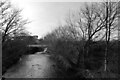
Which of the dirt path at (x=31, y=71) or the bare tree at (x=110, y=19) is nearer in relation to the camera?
the bare tree at (x=110, y=19)

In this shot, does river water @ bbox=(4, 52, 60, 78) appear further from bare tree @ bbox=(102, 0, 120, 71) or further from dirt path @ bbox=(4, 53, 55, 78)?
bare tree @ bbox=(102, 0, 120, 71)

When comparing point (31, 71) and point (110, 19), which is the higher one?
point (110, 19)

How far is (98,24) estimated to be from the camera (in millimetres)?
8414

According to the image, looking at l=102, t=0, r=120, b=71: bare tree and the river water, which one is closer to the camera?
l=102, t=0, r=120, b=71: bare tree

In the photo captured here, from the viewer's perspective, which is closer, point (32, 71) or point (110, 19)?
point (110, 19)

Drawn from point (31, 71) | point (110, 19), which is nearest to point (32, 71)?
point (31, 71)

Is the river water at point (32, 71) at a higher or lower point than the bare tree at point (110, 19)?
lower

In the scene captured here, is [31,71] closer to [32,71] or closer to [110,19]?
[32,71]

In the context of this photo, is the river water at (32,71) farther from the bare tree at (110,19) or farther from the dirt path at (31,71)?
the bare tree at (110,19)

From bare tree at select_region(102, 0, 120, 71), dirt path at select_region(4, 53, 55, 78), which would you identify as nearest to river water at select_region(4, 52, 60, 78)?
dirt path at select_region(4, 53, 55, 78)

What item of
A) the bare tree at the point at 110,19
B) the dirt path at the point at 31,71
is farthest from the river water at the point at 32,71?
the bare tree at the point at 110,19

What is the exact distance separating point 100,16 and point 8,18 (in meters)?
8.67

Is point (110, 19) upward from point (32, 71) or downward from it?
upward

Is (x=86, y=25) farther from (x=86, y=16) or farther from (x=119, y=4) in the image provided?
(x=119, y=4)
